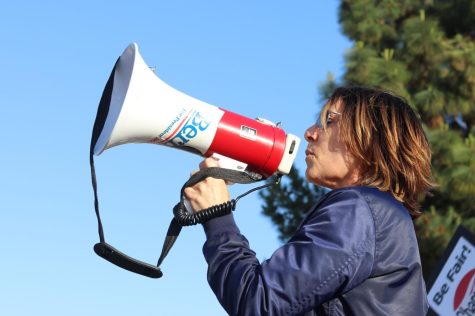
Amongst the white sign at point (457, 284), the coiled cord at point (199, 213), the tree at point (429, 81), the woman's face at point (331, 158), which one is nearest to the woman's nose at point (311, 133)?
the woman's face at point (331, 158)

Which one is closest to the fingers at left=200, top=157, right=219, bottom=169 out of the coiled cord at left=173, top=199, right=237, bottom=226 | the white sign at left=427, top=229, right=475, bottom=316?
Answer: the coiled cord at left=173, top=199, right=237, bottom=226

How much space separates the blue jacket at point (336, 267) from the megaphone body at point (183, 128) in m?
0.66

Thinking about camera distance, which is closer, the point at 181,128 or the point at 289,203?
the point at 181,128

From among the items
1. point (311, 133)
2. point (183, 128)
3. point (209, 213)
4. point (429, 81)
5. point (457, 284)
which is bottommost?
point (457, 284)

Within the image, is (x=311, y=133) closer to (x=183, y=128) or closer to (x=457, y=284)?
(x=183, y=128)

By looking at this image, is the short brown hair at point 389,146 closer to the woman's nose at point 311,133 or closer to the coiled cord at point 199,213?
the woman's nose at point 311,133

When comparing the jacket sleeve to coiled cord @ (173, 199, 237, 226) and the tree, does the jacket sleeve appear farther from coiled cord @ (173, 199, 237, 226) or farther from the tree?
the tree

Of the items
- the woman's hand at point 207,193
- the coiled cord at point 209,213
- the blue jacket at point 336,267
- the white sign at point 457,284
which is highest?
the woman's hand at point 207,193

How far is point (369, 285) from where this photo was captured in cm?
224

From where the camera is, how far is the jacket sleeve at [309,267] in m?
2.17

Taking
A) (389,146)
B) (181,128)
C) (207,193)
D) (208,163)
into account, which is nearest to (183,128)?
(181,128)

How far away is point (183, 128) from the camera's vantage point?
3.01 meters

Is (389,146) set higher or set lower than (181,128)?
lower

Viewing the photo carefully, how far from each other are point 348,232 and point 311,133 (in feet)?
1.57
